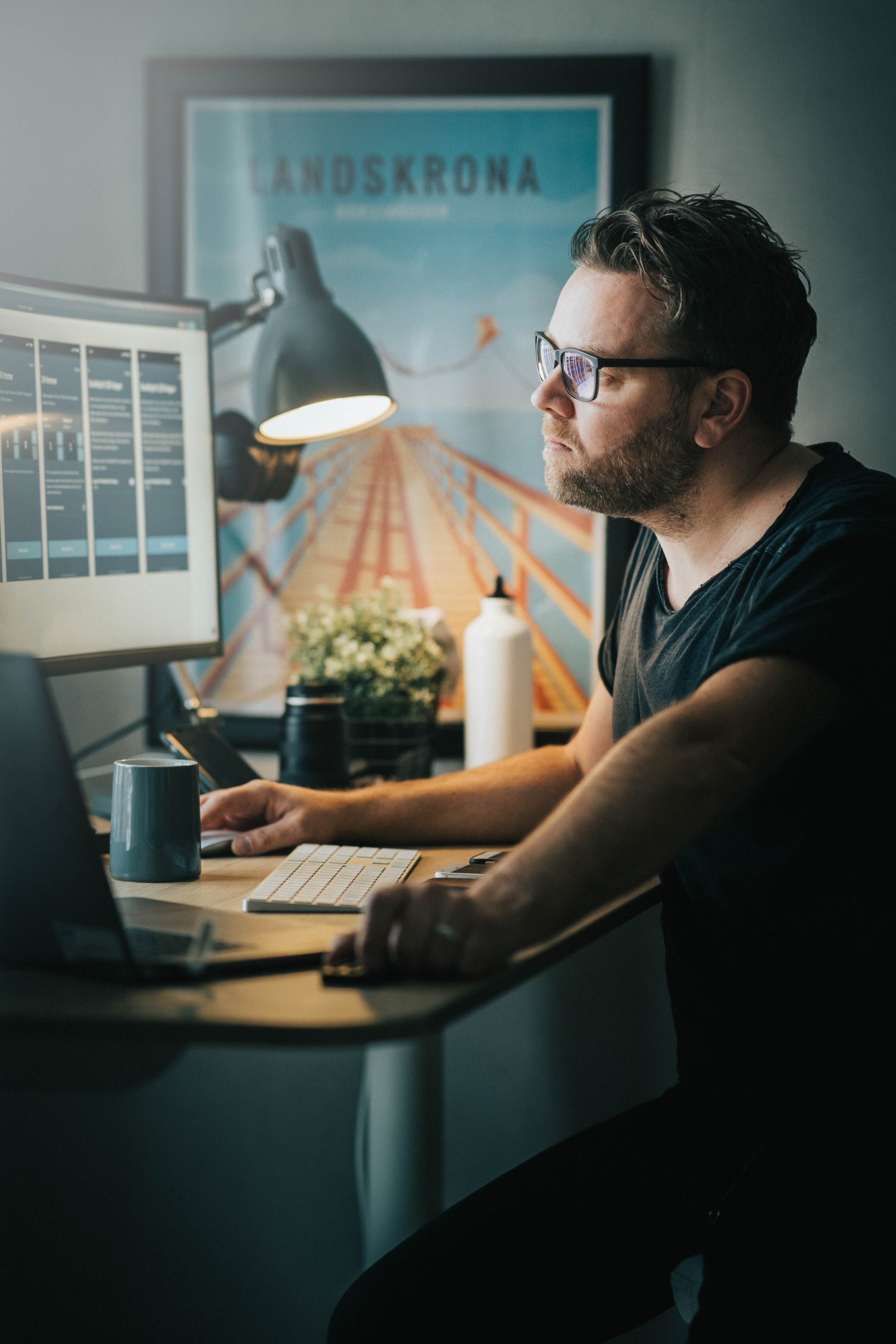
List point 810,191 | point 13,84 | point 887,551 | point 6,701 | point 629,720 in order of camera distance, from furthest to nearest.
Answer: point 13,84
point 810,191
point 629,720
point 887,551
point 6,701

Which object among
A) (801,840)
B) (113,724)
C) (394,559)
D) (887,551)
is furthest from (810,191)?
(113,724)

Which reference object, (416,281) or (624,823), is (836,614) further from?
(416,281)

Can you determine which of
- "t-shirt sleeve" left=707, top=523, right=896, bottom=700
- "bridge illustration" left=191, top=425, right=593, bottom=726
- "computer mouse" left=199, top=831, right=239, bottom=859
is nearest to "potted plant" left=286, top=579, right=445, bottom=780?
"bridge illustration" left=191, top=425, right=593, bottom=726

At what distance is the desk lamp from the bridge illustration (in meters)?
0.14

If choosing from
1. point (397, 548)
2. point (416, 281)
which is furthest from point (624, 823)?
point (416, 281)

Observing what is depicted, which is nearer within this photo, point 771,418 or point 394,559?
point 771,418

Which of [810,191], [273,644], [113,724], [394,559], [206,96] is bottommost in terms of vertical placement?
[113,724]

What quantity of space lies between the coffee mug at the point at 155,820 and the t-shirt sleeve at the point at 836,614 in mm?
529

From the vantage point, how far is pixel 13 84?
6.09 ft

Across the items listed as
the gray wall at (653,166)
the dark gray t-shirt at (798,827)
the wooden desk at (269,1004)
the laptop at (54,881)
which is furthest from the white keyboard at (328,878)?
the gray wall at (653,166)

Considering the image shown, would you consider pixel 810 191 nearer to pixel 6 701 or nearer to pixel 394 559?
pixel 394 559

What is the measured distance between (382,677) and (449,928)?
0.92 meters

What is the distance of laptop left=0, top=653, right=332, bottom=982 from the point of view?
28.8 inches

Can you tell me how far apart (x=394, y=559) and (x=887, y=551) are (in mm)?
1033
